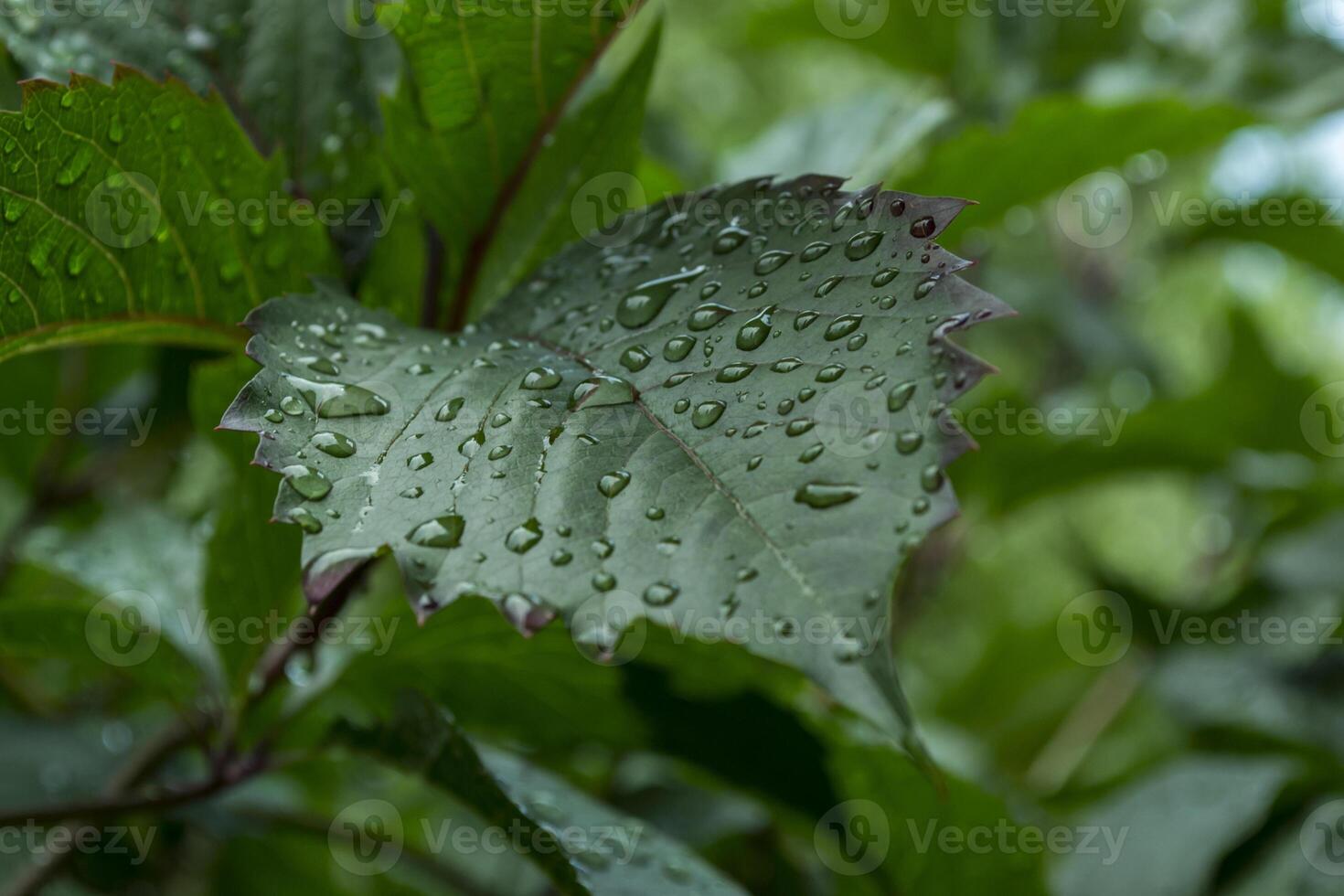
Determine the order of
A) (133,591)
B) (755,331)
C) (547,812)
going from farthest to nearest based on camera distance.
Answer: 1. (133,591)
2. (547,812)
3. (755,331)

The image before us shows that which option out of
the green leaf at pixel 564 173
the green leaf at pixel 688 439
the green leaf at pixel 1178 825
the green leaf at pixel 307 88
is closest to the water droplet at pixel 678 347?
the green leaf at pixel 688 439

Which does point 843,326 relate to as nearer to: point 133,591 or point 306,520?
point 306,520

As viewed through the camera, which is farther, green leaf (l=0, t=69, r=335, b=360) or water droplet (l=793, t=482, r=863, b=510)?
green leaf (l=0, t=69, r=335, b=360)

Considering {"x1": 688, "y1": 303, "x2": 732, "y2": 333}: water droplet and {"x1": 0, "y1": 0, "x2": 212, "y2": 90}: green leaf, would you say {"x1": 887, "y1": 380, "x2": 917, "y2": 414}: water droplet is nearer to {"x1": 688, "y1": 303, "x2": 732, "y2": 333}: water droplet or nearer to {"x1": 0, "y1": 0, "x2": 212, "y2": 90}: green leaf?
{"x1": 688, "y1": 303, "x2": 732, "y2": 333}: water droplet

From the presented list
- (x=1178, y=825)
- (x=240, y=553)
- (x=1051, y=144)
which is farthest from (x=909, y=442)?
(x=1178, y=825)

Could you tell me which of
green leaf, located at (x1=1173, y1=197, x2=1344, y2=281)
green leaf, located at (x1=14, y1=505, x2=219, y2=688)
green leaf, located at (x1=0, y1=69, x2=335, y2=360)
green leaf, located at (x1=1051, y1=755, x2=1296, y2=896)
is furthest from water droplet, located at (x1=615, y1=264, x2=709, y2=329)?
green leaf, located at (x1=1173, y1=197, x2=1344, y2=281)

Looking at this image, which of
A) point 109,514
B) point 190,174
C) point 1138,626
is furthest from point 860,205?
point 1138,626

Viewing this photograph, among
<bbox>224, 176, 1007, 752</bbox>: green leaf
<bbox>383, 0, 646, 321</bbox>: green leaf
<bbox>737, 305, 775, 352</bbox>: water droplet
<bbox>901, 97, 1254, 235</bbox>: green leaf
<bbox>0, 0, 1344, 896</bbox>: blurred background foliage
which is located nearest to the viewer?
<bbox>224, 176, 1007, 752</bbox>: green leaf
